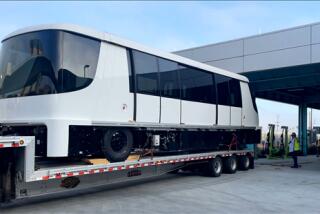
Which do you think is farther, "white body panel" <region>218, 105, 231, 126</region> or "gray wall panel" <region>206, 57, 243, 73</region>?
"gray wall panel" <region>206, 57, 243, 73</region>

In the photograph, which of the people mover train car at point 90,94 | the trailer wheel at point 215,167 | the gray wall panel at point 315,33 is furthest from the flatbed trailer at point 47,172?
the gray wall panel at point 315,33

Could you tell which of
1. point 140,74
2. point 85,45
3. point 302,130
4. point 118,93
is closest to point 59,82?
point 85,45

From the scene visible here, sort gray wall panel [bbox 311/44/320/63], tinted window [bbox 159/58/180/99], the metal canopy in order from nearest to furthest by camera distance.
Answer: tinted window [bbox 159/58/180/99]
gray wall panel [bbox 311/44/320/63]
the metal canopy

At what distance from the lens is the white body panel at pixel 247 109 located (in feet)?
53.9

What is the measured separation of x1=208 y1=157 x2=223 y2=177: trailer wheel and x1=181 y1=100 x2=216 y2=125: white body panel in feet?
4.93

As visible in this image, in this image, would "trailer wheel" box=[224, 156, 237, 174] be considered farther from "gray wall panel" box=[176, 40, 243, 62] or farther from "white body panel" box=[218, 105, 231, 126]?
"gray wall panel" box=[176, 40, 243, 62]

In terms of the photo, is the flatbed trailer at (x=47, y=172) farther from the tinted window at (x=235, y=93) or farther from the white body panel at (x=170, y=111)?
the tinted window at (x=235, y=93)

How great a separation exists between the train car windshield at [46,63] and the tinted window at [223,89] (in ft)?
22.2

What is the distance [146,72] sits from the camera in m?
10.5

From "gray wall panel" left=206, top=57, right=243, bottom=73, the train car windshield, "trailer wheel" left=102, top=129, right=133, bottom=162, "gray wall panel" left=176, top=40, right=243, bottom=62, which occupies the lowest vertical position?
"trailer wheel" left=102, top=129, right=133, bottom=162

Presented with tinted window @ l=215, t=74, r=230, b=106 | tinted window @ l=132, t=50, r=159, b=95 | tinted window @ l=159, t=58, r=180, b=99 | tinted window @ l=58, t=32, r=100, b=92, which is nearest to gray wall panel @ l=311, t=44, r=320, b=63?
tinted window @ l=215, t=74, r=230, b=106

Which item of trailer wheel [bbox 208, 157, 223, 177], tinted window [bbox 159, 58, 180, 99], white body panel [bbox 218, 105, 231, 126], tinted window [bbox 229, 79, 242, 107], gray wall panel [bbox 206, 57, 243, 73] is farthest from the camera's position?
gray wall panel [bbox 206, 57, 243, 73]

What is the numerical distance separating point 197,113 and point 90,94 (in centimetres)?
505

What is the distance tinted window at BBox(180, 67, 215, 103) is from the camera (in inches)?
483
